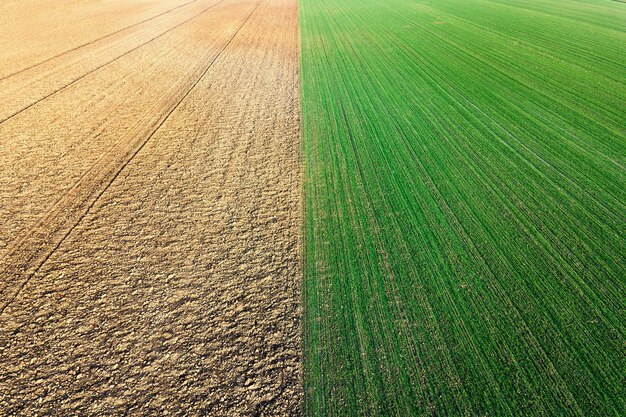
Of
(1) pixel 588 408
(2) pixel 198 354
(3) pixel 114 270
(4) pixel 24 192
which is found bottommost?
(1) pixel 588 408

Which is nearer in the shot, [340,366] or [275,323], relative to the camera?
[340,366]

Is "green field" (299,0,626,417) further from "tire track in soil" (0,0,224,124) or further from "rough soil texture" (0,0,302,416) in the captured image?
"tire track in soil" (0,0,224,124)

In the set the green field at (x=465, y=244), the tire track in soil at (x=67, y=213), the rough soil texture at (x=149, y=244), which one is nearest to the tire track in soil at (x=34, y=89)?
the rough soil texture at (x=149, y=244)

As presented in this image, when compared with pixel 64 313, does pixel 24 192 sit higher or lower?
higher

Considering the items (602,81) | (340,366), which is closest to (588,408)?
(340,366)

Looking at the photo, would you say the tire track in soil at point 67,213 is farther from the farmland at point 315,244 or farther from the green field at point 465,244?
the green field at point 465,244

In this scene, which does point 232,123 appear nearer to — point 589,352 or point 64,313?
point 64,313

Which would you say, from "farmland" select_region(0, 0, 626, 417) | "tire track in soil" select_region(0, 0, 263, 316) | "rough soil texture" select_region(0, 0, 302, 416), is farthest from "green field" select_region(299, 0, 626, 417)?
"tire track in soil" select_region(0, 0, 263, 316)

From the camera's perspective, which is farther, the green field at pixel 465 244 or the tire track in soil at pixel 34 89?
the tire track in soil at pixel 34 89
